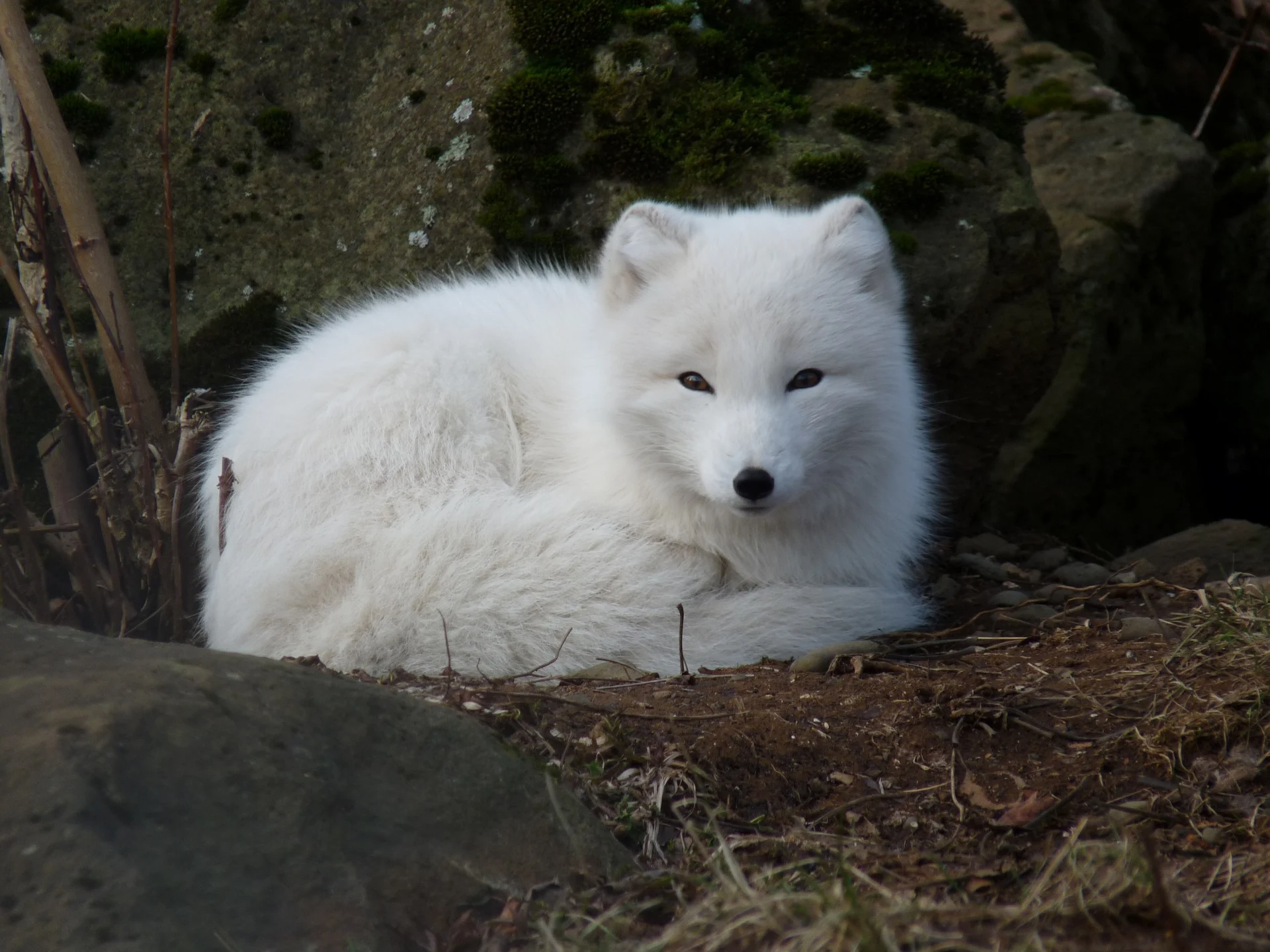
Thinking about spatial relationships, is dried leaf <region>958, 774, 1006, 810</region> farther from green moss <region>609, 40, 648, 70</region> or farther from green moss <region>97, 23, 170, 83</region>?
green moss <region>97, 23, 170, 83</region>

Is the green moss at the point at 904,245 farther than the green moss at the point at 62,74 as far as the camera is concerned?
No

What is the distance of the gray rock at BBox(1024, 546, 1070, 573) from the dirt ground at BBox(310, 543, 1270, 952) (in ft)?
4.39

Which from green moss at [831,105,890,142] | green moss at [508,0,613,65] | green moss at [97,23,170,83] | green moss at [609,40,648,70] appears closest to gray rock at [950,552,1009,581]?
green moss at [831,105,890,142]

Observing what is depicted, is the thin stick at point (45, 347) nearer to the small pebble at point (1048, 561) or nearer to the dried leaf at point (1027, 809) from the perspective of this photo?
the dried leaf at point (1027, 809)

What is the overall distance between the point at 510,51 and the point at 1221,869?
165 inches

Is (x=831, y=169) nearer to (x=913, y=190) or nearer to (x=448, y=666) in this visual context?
(x=913, y=190)

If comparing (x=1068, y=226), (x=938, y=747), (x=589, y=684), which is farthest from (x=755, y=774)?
(x=1068, y=226)

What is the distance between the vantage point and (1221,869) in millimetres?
1946

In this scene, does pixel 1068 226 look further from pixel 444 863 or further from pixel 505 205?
pixel 444 863

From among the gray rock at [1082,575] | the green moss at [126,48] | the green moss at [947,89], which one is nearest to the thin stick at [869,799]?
the gray rock at [1082,575]

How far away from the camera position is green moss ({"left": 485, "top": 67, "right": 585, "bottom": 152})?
4871mm

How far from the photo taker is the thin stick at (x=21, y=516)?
10.8ft

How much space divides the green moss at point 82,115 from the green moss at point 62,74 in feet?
0.14

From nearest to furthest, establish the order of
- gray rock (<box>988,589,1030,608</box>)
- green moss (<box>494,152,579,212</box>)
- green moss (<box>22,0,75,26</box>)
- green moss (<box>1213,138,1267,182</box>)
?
gray rock (<box>988,589,1030,608</box>)
green moss (<box>494,152,579,212</box>)
green moss (<box>22,0,75,26</box>)
green moss (<box>1213,138,1267,182</box>)
